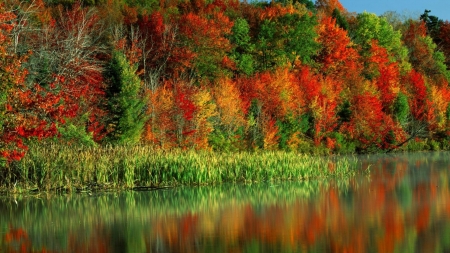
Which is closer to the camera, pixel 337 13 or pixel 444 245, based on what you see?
pixel 444 245

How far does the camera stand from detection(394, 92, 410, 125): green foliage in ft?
207

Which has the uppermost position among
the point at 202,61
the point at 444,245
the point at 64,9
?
the point at 64,9

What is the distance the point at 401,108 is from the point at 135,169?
4232 centimetres

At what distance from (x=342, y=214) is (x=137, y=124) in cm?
2130

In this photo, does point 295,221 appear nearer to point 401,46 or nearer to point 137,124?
point 137,124

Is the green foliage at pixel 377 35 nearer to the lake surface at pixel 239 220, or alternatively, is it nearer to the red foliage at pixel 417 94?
the red foliage at pixel 417 94

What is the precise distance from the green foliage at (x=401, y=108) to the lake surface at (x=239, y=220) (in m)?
37.3

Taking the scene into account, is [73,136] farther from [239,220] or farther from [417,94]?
[417,94]

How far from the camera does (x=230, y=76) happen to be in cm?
5675

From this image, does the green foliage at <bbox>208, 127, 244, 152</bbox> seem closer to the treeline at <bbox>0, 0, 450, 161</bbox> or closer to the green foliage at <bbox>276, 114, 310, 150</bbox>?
the treeline at <bbox>0, 0, 450, 161</bbox>

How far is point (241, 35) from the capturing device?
63281 mm

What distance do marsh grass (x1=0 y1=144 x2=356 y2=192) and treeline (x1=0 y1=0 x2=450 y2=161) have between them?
1.89 m

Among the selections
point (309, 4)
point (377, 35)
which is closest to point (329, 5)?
point (309, 4)

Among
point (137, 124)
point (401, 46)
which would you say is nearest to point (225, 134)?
point (137, 124)
